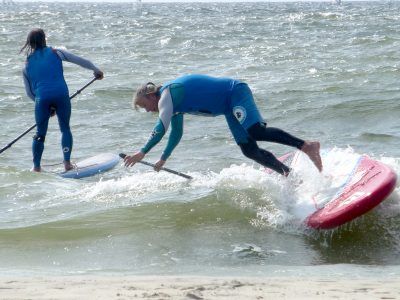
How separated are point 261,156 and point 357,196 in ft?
3.51

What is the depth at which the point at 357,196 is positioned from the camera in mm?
6332

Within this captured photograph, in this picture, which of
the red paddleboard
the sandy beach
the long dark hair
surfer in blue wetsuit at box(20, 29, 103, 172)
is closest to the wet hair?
the red paddleboard

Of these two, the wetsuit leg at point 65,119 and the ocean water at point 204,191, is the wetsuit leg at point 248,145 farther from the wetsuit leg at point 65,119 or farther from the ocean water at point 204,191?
the wetsuit leg at point 65,119

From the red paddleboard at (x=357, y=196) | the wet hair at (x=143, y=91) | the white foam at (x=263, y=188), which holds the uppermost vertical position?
the wet hair at (x=143, y=91)

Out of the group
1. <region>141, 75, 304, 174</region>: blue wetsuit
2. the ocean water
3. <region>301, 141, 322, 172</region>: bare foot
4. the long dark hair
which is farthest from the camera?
the long dark hair

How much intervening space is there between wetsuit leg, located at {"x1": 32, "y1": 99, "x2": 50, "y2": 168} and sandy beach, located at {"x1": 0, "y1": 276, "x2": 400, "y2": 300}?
4.05 m

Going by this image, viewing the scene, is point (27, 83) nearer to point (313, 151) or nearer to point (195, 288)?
point (313, 151)

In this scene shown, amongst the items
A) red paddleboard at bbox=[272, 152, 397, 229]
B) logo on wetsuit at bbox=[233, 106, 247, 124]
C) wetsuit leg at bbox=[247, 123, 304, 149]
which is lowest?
red paddleboard at bbox=[272, 152, 397, 229]

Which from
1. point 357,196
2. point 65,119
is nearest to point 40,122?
point 65,119

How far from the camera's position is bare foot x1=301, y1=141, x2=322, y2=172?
7.01 meters

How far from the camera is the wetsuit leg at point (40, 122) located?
354 inches

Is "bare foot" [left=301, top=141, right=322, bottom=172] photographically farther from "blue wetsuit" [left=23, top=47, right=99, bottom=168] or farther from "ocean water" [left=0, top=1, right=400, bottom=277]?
"blue wetsuit" [left=23, top=47, right=99, bottom=168]

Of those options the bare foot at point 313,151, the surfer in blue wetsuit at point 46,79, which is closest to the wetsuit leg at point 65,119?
the surfer in blue wetsuit at point 46,79

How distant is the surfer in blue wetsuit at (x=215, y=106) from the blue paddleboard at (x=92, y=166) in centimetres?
260
